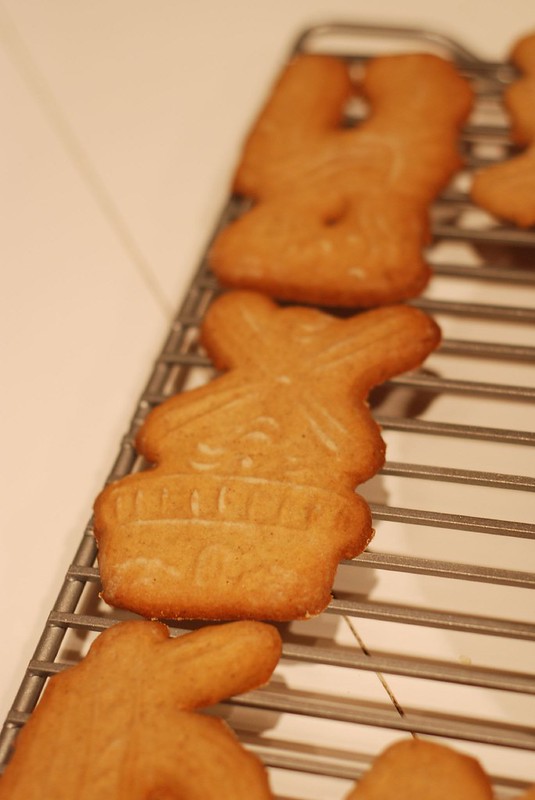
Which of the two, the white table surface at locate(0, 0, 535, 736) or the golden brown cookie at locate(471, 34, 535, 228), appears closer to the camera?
the white table surface at locate(0, 0, 535, 736)

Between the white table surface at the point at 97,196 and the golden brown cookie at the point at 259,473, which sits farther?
the white table surface at the point at 97,196

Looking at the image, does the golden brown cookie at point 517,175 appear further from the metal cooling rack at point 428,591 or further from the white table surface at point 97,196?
the white table surface at point 97,196

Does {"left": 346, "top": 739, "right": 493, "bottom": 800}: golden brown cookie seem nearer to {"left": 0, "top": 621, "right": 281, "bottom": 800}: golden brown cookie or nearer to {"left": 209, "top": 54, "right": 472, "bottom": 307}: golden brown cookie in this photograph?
{"left": 0, "top": 621, "right": 281, "bottom": 800}: golden brown cookie

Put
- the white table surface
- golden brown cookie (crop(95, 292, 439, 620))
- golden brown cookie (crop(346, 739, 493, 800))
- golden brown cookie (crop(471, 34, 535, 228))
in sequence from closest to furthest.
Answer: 1. golden brown cookie (crop(346, 739, 493, 800))
2. golden brown cookie (crop(95, 292, 439, 620))
3. the white table surface
4. golden brown cookie (crop(471, 34, 535, 228))

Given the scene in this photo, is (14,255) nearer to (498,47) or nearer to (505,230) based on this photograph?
(505,230)

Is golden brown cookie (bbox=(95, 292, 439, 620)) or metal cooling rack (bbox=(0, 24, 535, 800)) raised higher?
golden brown cookie (bbox=(95, 292, 439, 620))

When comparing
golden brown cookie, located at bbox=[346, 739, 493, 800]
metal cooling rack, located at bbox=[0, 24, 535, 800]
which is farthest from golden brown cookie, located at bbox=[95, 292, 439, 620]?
golden brown cookie, located at bbox=[346, 739, 493, 800]

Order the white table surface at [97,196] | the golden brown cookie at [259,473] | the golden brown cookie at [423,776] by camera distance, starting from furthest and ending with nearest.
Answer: the white table surface at [97,196] < the golden brown cookie at [259,473] < the golden brown cookie at [423,776]

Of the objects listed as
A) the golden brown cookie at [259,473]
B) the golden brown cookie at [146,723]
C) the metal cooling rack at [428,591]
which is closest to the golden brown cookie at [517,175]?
the metal cooling rack at [428,591]
